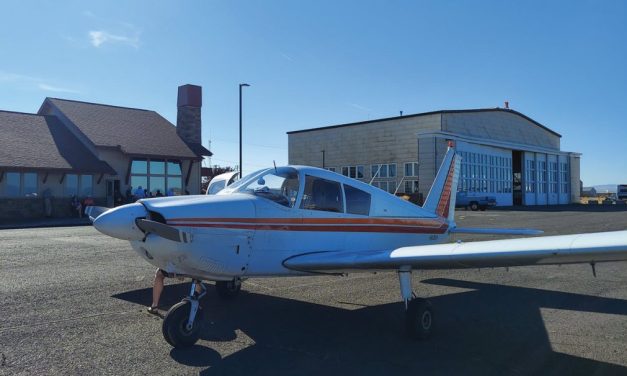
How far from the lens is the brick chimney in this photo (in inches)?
1537

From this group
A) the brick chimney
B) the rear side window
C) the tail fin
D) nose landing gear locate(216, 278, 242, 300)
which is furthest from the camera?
the brick chimney

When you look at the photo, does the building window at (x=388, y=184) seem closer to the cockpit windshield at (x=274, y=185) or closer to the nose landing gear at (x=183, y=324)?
the cockpit windshield at (x=274, y=185)

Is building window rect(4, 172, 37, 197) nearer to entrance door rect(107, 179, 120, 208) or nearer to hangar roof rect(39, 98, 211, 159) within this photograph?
entrance door rect(107, 179, 120, 208)

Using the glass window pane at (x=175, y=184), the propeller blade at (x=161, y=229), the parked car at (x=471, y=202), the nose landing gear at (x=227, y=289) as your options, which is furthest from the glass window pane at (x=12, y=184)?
the parked car at (x=471, y=202)

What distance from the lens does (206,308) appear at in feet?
23.9

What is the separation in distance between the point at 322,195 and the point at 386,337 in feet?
6.80

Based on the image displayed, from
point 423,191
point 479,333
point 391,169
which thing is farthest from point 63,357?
point 391,169

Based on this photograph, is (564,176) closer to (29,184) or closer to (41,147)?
(41,147)

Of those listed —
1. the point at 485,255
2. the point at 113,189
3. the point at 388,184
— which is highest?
the point at 388,184

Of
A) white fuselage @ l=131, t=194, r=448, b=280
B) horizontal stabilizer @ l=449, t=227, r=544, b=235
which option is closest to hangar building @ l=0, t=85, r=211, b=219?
horizontal stabilizer @ l=449, t=227, r=544, b=235

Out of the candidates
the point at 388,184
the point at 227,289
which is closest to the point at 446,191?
the point at 227,289

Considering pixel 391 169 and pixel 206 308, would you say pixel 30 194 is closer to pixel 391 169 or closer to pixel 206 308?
pixel 206 308

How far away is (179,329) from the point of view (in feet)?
17.5

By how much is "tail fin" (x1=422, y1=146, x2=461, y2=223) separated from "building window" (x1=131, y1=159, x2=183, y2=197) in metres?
27.3
